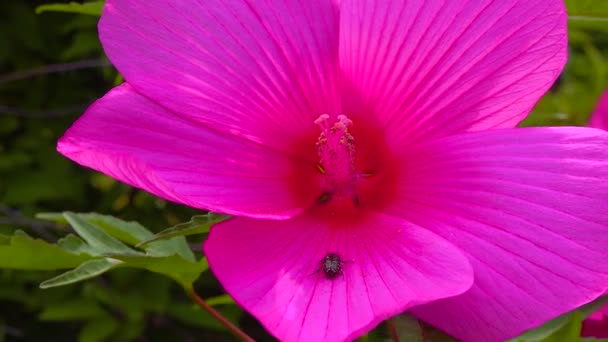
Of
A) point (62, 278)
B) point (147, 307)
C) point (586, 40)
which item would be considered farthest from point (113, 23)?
point (586, 40)

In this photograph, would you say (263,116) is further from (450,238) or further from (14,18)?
(14,18)

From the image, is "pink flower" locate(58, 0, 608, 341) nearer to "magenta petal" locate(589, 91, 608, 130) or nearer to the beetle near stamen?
the beetle near stamen

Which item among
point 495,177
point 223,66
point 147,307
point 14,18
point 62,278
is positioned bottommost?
point 147,307

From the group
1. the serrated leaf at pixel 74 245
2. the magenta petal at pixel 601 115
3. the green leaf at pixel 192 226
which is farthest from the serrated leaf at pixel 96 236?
the magenta petal at pixel 601 115

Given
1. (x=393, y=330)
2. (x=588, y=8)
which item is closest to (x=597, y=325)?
(x=393, y=330)

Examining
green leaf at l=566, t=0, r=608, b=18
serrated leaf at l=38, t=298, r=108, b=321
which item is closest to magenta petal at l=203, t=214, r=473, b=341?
green leaf at l=566, t=0, r=608, b=18

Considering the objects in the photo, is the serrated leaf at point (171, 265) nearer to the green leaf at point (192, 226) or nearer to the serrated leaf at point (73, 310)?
the green leaf at point (192, 226)

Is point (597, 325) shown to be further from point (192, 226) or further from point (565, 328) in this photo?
point (192, 226)
